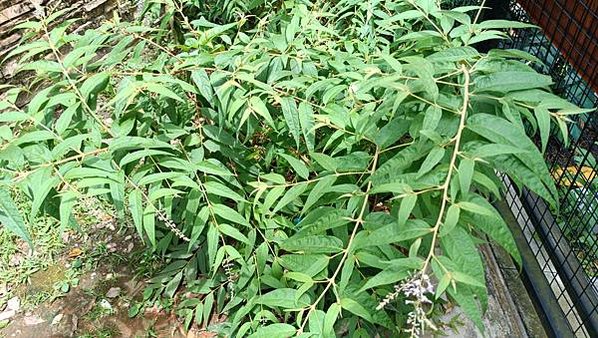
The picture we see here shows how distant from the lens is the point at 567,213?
1.90 meters

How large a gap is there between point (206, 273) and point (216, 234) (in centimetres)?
56

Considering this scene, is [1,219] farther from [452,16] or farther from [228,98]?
[452,16]

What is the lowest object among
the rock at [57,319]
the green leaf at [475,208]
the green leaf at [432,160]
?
the rock at [57,319]

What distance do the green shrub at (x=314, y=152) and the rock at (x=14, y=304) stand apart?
2.47 feet

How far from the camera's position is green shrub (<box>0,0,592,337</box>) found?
3.32 ft

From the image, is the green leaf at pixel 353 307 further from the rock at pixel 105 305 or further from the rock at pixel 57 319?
the rock at pixel 57 319

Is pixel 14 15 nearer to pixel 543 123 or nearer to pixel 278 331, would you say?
pixel 278 331

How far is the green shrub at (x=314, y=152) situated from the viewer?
1.01 m

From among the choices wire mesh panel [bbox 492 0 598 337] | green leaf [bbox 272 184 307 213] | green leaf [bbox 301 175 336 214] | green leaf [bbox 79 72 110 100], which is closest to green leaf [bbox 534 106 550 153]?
green leaf [bbox 301 175 336 214]

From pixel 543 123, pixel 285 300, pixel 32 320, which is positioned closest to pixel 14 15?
pixel 32 320

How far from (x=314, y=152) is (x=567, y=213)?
3.45 ft

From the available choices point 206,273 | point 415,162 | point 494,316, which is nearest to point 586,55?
point 494,316

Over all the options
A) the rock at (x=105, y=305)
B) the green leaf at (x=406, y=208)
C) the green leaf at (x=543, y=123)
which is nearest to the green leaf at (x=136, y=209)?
the green leaf at (x=406, y=208)

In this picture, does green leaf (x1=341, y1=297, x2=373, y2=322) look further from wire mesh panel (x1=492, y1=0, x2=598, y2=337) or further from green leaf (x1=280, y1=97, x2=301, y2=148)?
wire mesh panel (x1=492, y1=0, x2=598, y2=337)
